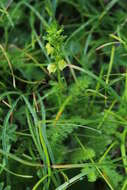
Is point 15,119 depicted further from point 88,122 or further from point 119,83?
point 119,83

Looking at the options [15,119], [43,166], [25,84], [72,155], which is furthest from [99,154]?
[25,84]

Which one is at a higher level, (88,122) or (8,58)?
(8,58)

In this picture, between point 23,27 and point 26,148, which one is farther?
point 23,27

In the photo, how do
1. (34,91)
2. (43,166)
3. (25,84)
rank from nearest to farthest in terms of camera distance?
(43,166), (34,91), (25,84)

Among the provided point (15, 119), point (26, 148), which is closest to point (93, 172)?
point (26, 148)

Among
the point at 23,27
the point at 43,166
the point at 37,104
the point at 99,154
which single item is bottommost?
the point at 99,154

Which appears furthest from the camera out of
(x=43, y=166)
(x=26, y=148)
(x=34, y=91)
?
(x=34, y=91)

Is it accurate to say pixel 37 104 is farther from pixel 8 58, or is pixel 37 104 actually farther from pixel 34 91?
pixel 8 58
